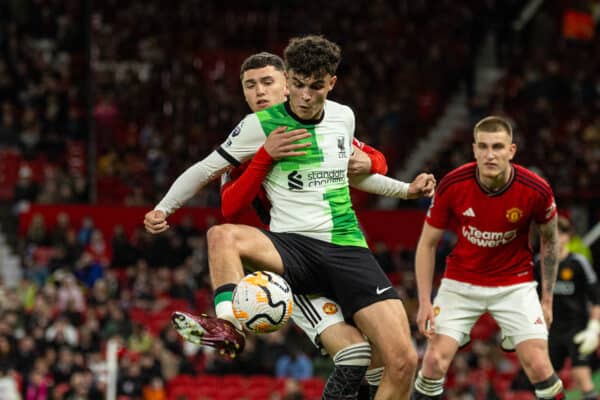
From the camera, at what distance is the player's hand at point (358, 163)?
26.3 ft

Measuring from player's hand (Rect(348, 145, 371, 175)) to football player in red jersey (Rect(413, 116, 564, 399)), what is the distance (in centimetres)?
106

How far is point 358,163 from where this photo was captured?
805 cm

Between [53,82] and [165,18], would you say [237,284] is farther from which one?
[165,18]

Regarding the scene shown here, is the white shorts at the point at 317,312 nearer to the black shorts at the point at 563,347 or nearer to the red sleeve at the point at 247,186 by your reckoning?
the red sleeve at the point at 247,186

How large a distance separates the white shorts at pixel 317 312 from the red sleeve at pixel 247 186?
2.69 feet

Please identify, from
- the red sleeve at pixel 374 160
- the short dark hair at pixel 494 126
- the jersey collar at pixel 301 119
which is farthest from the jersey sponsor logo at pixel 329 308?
the short dark hair at pixel 494 126

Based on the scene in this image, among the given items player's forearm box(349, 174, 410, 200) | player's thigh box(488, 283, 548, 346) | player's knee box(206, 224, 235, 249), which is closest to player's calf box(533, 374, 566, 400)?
player's thigh box(488, 283, 548, 346)

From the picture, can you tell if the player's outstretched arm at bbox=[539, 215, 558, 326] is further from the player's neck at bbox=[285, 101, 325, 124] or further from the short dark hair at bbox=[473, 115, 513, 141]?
the player's neck at bbox=[285, 101, 325, 124]

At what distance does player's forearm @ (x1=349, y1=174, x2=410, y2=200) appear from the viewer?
27.0ft

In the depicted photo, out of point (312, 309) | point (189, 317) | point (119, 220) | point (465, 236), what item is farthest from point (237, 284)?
point (119, 220)

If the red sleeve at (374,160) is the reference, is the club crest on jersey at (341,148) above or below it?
above

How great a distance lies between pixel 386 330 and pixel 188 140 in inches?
684

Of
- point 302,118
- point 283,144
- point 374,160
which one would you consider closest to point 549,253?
point 374,160

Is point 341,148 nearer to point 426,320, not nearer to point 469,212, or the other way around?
point 469,212
